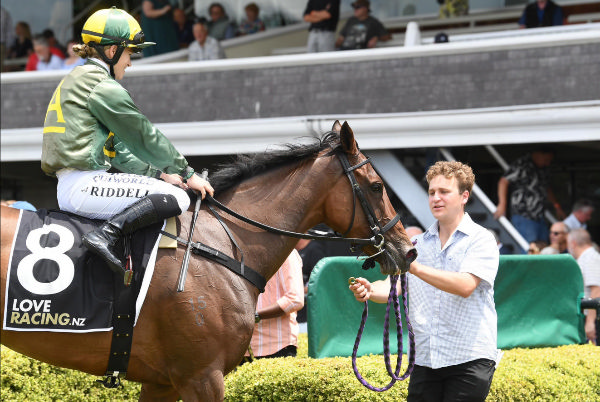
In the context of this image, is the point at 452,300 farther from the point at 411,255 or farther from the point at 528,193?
the point at 528,193

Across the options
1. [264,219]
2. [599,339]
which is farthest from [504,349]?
[264,219]

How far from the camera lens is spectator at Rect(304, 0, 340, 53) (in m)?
11.2

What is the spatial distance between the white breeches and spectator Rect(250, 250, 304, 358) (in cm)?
169

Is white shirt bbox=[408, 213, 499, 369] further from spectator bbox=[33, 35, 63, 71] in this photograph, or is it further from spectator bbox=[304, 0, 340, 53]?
spectator bbox=[33, 35, 63, 71]

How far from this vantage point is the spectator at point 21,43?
1414 centimetres

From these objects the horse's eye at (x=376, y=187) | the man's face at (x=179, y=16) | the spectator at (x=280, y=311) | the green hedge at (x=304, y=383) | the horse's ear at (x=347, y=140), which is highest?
the man's face at (x=179, y=16)

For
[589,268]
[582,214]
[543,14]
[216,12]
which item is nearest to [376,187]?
[589,268]

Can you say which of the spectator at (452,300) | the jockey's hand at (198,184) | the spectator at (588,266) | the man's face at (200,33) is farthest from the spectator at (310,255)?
the man's face at (200,33)

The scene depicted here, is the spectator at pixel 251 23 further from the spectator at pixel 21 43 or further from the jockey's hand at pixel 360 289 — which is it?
the jockey's hand at pixel 360 289

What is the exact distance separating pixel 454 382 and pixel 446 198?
3.05 feet

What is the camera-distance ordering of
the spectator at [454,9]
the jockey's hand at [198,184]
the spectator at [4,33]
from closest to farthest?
the jockey's hand at [198,184], the spectator at [454,9], the spectator at [4,33]

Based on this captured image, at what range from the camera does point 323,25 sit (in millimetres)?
11242

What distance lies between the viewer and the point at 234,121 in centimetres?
1058

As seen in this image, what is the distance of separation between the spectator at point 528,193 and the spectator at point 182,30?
605cm
